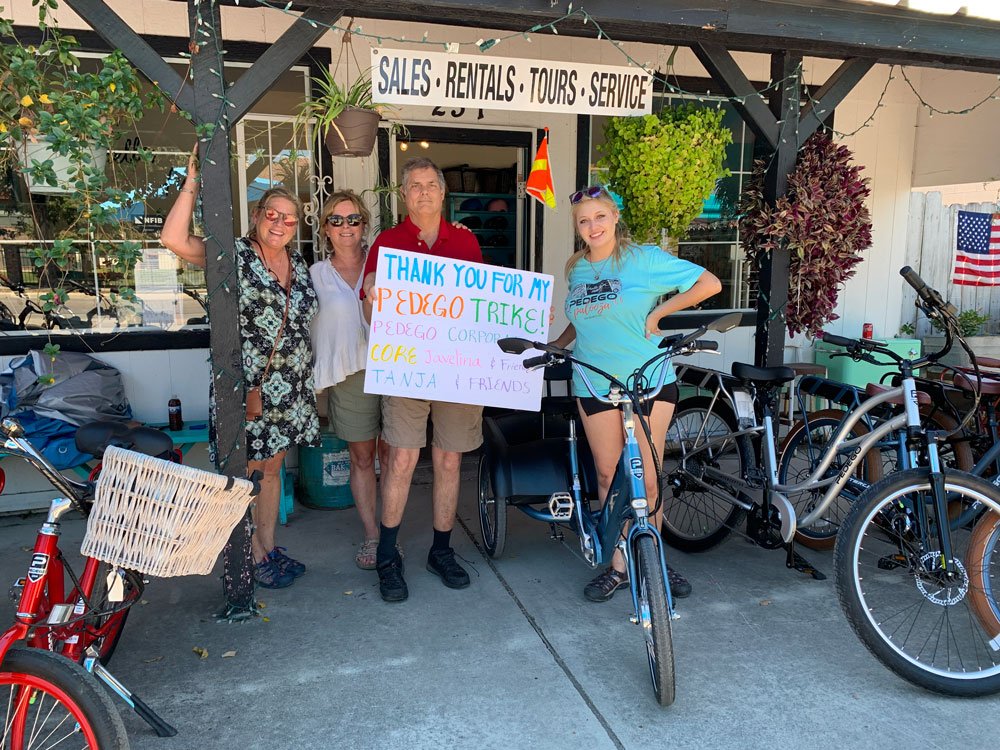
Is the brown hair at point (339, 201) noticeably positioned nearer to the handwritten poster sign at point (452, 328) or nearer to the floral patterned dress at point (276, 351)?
the floral patterned dress at point (276, 351)

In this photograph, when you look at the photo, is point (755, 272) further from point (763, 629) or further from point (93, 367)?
point (93, 367)

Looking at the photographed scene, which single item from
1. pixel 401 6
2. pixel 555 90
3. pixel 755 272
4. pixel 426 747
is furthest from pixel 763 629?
pixel 401 6

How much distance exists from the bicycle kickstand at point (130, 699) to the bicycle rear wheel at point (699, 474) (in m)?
2.27

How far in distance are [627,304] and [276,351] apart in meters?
1.48

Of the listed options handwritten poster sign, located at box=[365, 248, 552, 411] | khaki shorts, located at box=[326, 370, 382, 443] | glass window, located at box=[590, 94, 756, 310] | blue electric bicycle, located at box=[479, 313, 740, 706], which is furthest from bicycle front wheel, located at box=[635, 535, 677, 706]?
glass window, located at box=[590, 94, 756, 310]

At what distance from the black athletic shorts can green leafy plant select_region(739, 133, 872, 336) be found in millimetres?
1069

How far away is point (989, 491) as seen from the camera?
101 inches

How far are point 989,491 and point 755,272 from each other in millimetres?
1808

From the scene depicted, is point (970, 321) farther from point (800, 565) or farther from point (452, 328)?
point (452, 328)

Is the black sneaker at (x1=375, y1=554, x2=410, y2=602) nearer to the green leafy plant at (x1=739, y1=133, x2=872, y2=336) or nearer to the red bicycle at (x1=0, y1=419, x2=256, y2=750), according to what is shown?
the red bicycle at (x1=0, y1=419, x2=256, y2=750)

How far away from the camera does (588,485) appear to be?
3418 mm

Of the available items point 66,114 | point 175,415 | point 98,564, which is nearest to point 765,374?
point 98,564

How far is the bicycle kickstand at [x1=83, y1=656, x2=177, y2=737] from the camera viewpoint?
219cm

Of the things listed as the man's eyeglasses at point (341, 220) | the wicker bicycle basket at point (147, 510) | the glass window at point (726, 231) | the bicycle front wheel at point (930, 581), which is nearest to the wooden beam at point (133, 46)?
the man's eyeglasses at point (341, 220)
